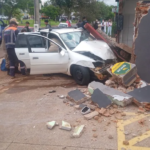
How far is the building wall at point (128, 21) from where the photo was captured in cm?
1127

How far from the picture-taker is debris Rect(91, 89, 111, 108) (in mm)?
4863

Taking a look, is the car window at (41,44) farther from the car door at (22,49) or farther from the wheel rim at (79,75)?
the wheel rim at (79,75)

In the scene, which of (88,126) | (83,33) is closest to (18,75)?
(83,33)

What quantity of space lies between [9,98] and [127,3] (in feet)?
27.2

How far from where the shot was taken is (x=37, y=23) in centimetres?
1120

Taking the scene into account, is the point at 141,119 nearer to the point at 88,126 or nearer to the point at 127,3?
the point at 88,126

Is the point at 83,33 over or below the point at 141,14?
below

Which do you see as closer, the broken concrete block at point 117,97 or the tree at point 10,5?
the broken concrete block at point 117,97

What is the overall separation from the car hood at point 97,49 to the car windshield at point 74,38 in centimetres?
22

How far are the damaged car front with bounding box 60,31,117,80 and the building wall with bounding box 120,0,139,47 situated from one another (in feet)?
15.7

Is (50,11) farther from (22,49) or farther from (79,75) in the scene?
(79,75)

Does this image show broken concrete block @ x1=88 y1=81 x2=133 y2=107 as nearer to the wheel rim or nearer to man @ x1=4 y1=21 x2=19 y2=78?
the wheel rim

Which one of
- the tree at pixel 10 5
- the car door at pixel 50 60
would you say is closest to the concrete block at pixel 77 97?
the car door at pixel 50 60

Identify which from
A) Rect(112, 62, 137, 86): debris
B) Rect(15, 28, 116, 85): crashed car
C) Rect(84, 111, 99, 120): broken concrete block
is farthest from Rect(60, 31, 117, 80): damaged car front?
Rect(84, 111, 99, 120): broken concrete block
